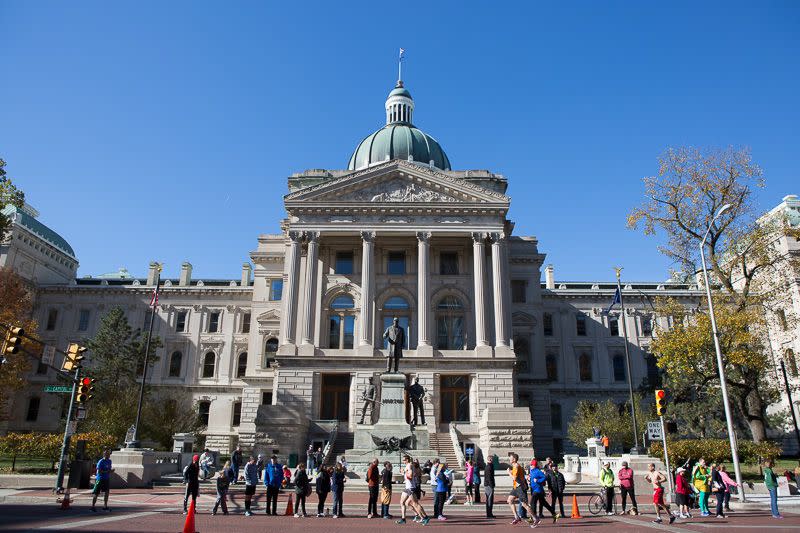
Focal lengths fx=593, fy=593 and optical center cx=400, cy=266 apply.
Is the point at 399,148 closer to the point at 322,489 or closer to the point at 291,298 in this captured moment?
the point at 291,298

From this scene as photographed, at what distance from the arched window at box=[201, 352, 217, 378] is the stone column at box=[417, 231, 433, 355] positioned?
1006 inches

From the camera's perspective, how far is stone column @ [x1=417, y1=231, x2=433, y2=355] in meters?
43.3

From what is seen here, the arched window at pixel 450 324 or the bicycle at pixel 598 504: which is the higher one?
the arched window at pixel 450 324

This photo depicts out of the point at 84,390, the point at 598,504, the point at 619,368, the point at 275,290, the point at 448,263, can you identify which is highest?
the point at 448,263

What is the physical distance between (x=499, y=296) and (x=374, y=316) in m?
9.65

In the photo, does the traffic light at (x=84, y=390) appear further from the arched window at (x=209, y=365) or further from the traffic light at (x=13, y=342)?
the arched window at (x=209, y=365)

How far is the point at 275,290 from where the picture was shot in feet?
182

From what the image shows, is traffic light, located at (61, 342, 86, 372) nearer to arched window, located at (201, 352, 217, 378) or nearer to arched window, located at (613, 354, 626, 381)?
arched window, located at (201, 352, 217, 378)

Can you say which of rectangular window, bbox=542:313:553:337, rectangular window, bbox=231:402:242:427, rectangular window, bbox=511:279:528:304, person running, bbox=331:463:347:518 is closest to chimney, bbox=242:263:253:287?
rectangular window, bbox=231:402:242:427

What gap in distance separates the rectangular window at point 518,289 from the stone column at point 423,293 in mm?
12944

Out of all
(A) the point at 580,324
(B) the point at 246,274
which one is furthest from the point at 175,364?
(A) the point at 580,324

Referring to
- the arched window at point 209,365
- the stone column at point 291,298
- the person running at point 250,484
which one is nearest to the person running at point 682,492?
the person running at point 250,484

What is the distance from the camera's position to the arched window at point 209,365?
5925 centimetres

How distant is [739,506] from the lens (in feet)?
66.4
